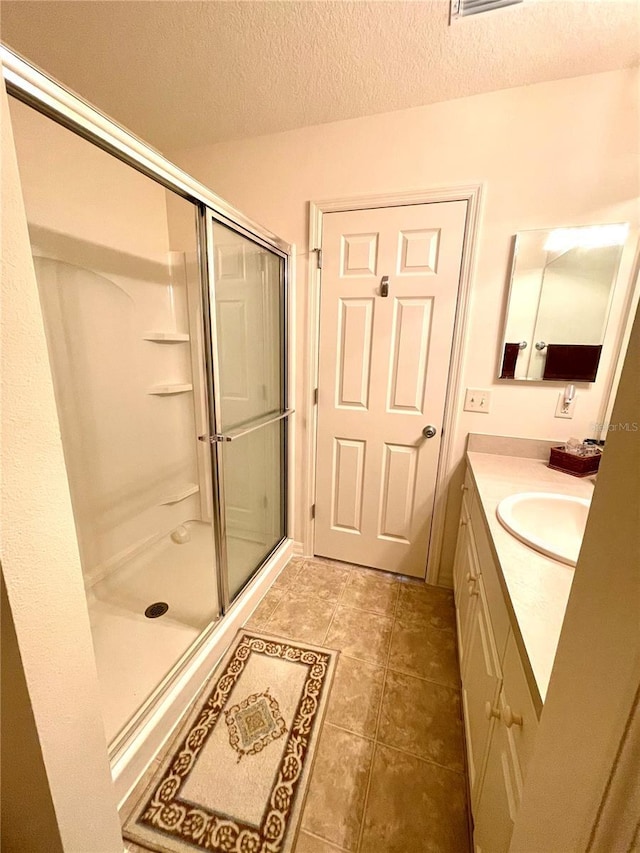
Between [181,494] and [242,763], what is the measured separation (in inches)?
55.9

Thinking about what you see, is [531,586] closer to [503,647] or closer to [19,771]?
[503,647]

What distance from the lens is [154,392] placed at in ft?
6.39

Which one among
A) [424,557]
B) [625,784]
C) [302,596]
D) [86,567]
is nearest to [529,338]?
[424,557]

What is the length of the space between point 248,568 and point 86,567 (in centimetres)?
83

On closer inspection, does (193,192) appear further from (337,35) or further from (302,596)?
(302,596)

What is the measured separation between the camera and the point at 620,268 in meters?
1.37

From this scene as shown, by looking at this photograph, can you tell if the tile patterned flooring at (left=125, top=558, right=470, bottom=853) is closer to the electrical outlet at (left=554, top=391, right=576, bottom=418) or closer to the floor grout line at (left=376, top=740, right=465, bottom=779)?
the floor grout line at (left=376, top=740, right=465, bottom=779)

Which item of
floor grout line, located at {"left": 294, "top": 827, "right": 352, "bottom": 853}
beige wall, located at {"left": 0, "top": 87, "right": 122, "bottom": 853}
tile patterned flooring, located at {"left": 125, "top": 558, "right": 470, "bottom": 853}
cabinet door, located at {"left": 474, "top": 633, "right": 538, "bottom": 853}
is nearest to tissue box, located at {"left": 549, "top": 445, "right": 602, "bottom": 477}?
tile patterned flooring, located at {"left": 125, "top": 558, "right": 470, "bottom": 853}

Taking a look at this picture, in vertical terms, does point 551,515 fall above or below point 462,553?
above

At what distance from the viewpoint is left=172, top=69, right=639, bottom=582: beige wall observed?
4.33ft

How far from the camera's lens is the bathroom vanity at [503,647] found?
0.58 metres

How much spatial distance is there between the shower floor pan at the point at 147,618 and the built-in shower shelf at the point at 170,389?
3.06 ft

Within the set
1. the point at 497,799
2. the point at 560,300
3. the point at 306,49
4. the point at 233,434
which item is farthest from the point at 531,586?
the point at 306,49

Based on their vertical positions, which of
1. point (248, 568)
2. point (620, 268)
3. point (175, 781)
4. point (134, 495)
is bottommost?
point (175, 781)
